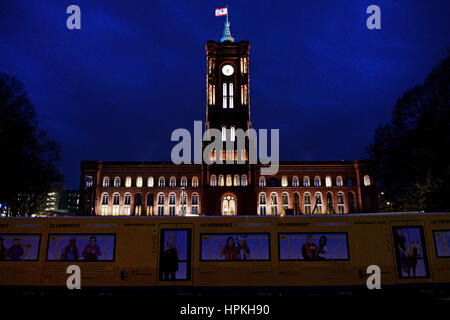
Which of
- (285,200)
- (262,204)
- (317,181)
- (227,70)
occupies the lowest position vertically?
(262,204)

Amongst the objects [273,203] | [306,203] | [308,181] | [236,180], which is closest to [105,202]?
[236,180]

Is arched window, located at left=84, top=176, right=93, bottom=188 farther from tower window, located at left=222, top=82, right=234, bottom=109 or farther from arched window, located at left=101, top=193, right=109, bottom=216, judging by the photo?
tower window, located at left=222, top=82, right=234, bottom=109

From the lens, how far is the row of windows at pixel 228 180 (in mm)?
59125

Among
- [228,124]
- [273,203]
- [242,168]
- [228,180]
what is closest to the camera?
[228,180]

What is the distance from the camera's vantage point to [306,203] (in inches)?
2451

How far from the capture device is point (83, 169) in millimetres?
62375

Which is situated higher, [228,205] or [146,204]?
[146,204]

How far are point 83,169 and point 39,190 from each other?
34869mm

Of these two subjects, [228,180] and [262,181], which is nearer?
[228,180]

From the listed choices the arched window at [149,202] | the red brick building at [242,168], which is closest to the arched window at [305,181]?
the red brick building at [242,168]

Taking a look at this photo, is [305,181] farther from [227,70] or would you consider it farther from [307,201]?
[227,70]

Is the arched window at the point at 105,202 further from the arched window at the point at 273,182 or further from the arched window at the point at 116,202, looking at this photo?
the arched window at the point at 273,182

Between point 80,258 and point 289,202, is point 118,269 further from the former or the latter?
point 289,202

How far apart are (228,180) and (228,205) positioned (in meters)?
4.52
